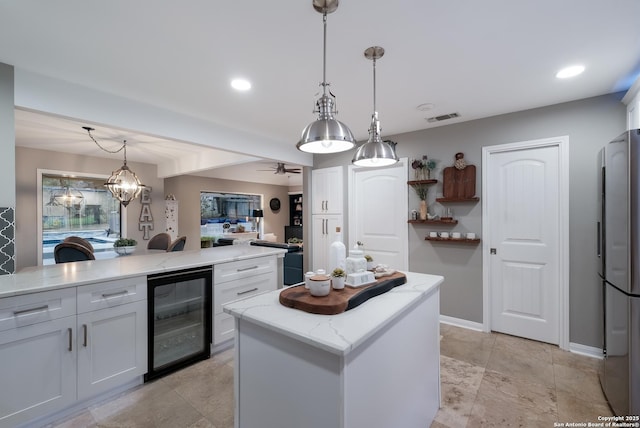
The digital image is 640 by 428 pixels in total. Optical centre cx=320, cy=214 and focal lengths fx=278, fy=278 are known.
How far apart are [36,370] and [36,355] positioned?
0.10 m

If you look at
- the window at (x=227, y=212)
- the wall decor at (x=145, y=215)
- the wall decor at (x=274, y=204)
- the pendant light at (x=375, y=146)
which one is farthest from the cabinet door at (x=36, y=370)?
the wall decor at (x=274, y=204)

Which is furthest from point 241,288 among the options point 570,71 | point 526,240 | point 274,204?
point 274,204

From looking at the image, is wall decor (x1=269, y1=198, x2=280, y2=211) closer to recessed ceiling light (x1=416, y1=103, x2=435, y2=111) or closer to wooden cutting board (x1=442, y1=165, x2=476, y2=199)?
wooden cutting board (x1=442, y1=165, x2=476, y2=199)

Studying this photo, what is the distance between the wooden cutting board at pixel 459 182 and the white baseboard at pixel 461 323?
1.49 m

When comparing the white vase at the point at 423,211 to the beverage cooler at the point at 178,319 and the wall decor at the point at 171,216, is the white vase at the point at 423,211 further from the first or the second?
the wall decor at the point at 171,216

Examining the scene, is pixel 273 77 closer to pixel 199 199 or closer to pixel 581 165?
pixel 581 165

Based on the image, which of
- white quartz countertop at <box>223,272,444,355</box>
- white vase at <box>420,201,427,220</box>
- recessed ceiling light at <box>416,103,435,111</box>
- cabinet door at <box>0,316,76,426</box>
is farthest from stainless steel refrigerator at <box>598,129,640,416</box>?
cabinet door at <box>0,316,76,426</box>

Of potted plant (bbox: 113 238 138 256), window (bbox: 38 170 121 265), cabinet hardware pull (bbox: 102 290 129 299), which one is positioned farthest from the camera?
window (bbox: 38 170 121 265)

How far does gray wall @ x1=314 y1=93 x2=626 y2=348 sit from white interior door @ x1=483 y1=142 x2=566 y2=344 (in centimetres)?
11

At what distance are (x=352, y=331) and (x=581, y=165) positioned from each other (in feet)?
9.91

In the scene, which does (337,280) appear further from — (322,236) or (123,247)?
(123,247)

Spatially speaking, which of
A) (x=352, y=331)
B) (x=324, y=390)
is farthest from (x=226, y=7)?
(x=324, y=390)

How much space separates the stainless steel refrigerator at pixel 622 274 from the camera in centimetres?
169

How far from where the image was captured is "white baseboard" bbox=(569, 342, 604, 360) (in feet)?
8.70
